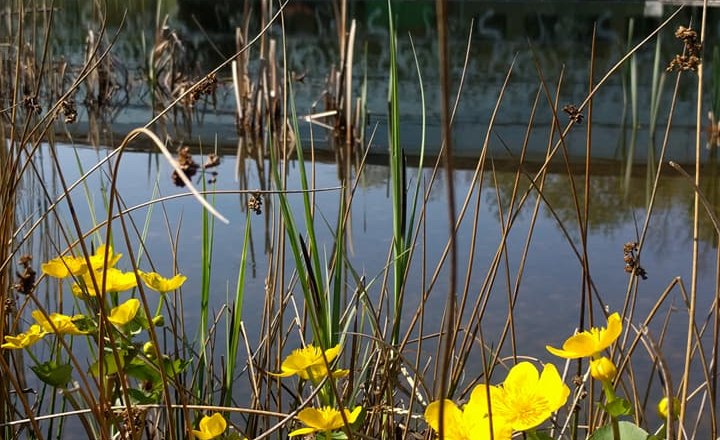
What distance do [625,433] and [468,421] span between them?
Answer: 0.17m

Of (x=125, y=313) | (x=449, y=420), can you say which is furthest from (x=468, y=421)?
(x=125, y=313)

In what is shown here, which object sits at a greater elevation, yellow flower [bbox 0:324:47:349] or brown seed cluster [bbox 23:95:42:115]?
brown seed cluster [bbox 23:95:42:115]

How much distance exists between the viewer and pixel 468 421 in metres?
0.64

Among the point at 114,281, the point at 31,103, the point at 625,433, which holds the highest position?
the point at 31,103

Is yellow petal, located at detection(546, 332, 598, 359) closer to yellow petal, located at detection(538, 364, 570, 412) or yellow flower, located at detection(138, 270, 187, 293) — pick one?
yellow petal, located at detection(538, 364, 570, 412)

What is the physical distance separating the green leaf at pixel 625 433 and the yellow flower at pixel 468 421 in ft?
0.45

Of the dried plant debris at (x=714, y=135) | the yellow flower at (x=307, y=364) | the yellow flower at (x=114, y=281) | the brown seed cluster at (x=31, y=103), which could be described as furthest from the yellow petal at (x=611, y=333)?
the dried plant debris at (x=714, y=135)

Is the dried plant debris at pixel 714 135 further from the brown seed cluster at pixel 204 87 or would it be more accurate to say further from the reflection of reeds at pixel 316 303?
the brown seed cluster at pixel 204 87

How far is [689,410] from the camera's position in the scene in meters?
1.58

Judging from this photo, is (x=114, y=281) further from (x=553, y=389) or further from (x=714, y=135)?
(x=714, y=135)

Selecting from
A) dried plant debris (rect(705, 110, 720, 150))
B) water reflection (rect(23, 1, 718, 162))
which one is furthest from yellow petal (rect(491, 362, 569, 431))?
dried plant debris (rect(705, 110, 720, 150))

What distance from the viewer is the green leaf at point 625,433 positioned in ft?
2.35

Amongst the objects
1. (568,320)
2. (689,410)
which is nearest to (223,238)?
(568,320)

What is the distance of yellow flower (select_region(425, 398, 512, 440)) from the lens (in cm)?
61
